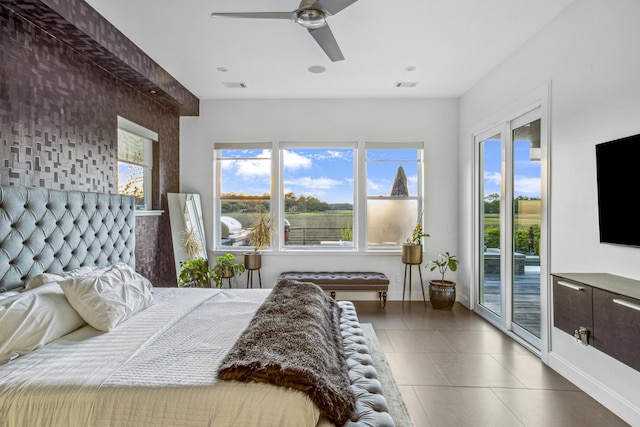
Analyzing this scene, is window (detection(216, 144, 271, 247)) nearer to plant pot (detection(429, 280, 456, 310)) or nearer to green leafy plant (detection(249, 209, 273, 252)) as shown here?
green leafy plant (detection(249, 209, 273, 252))

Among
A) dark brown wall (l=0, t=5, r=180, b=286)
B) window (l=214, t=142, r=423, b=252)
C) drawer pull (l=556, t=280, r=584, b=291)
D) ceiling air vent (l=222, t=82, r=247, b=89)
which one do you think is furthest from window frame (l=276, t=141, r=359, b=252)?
drawer pull (l=556, t=280, r=584, b=291)

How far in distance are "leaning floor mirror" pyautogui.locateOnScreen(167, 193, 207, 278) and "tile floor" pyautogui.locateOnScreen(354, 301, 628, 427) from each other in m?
2.48

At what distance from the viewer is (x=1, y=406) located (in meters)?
1.40

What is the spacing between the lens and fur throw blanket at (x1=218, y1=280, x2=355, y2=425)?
4.82 feet

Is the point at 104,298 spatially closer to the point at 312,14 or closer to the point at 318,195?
the point at 312,14

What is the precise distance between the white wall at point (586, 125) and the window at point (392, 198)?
2011mm

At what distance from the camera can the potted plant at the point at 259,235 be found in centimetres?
482

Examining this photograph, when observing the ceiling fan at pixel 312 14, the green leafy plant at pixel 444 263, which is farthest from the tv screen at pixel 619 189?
the green leafy plant at pixel 444 263

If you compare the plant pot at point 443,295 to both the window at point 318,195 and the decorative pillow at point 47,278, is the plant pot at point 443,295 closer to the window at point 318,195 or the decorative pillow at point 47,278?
the window at point 318,195

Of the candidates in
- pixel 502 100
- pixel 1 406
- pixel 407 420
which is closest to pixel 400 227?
pixel 502 100

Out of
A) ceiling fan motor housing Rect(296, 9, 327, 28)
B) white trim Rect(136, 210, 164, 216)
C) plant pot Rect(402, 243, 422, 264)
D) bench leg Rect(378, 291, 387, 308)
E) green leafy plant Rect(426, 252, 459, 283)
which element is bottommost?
bench leg Rect(378, 291, 387, 308)

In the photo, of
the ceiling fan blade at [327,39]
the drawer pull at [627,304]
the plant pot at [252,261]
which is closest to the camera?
the drawer pull at [627,304]

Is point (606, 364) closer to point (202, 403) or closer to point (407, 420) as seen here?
point (407, 420)

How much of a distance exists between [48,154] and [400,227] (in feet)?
13.6
